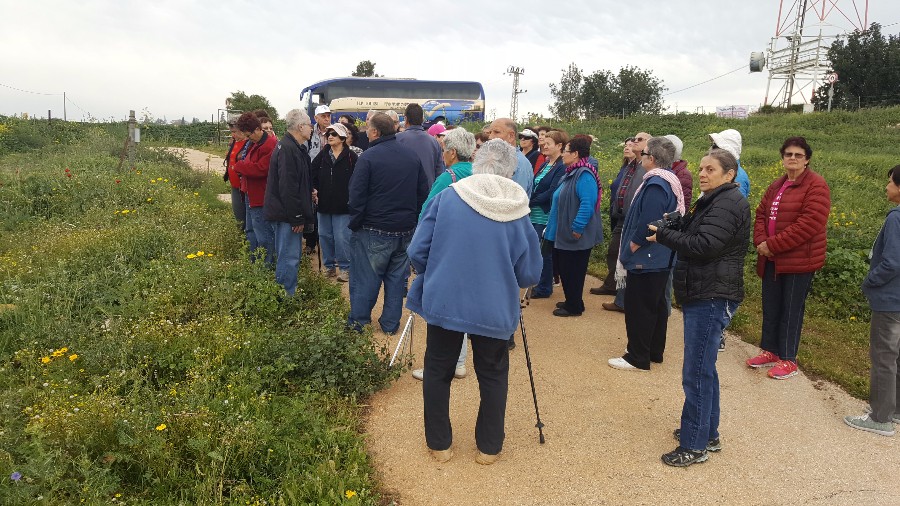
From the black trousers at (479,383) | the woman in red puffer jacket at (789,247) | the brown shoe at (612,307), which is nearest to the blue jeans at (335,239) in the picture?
the brown shoe at (612,307)

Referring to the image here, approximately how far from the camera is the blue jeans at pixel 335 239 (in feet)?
22.0

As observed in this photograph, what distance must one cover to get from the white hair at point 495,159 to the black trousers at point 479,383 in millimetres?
935

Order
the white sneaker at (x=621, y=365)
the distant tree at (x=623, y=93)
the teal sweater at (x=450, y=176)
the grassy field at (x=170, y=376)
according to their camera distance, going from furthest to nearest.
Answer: the distant tree at (x=623, y=93) → the white sneaker at (x=621, y=365) → the teal sweater at (x=450, y=176) → the grassy field at (x=170, y=376)

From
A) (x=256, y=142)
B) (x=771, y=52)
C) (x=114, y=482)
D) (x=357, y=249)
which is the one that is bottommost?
(x=114, y=482)

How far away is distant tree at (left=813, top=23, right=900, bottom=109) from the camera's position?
110ft

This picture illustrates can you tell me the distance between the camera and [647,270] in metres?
4.58

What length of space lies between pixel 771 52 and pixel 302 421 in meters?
43.1

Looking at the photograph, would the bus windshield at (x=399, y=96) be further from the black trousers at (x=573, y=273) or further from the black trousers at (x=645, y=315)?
the black trousers at (x=645, y=315)

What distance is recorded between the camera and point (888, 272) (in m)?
3.78

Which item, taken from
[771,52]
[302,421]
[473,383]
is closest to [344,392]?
[302,421]

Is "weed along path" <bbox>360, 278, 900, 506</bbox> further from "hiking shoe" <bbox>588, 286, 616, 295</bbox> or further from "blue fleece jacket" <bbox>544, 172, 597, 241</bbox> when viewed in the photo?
"hiking shoe" <bbox>588, 286, 616, 295</bbox>

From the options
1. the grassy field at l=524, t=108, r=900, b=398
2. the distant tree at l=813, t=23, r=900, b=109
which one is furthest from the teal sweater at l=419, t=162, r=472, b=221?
the distant tree at l=813, t=23, r=900, b=109

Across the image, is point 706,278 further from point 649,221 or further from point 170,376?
point 170,376

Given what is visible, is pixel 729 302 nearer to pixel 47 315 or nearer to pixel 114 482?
pixel 114 482
